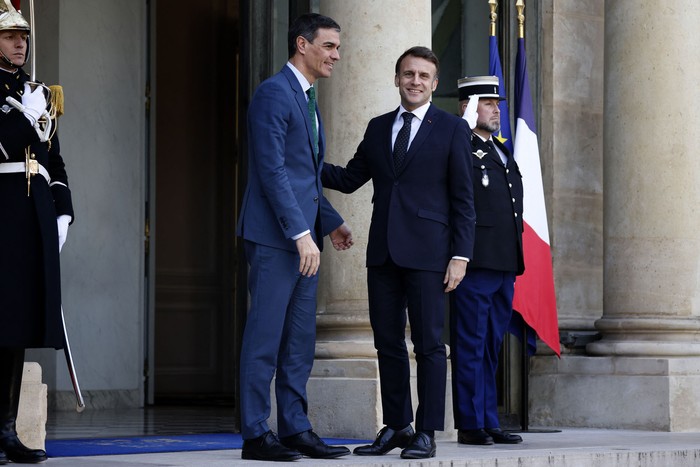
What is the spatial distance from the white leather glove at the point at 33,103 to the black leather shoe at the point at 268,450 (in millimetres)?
1619

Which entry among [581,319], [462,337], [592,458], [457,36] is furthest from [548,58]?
[592,458]

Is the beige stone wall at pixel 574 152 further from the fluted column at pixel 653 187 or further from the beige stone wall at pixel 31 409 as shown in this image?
the beige stone wall at pixel 31 409

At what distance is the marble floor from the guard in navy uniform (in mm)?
2650

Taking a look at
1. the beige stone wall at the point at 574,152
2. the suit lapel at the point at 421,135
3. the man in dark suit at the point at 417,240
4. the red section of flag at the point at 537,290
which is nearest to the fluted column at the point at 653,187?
the beige stone wall at the point at 574,152

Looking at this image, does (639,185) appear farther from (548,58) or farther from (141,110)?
(141,110)

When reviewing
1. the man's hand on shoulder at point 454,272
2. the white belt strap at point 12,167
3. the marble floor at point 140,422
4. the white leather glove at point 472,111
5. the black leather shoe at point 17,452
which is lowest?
the marble floor at point 140,422

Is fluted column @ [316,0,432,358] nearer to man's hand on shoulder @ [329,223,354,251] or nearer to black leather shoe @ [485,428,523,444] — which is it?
black leather shoe @ [485,428,523,444]

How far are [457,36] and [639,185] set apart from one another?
5.29 ft

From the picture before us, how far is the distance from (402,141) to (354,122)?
5.83 feet

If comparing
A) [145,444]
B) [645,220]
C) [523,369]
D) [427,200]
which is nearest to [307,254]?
[427,200]

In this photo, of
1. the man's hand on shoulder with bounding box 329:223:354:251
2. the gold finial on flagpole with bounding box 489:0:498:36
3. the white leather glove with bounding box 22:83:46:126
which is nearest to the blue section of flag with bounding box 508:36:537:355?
the gold finial on flagpole with bounding box 489:0:498:36

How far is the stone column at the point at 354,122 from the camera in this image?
8.58 meters

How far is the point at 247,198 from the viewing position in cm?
642

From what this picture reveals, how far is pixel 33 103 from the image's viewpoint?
6191 mm
